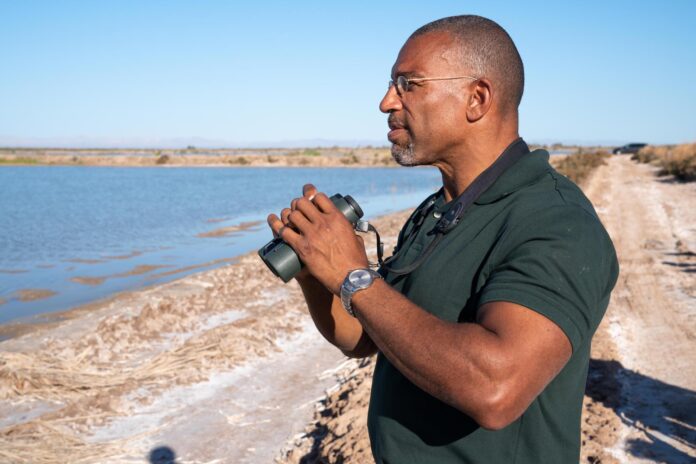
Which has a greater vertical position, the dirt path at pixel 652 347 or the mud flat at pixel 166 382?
the dirt path at pixel 652 347

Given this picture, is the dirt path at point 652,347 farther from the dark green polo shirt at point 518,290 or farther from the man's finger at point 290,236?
the man's finger at point 290,236

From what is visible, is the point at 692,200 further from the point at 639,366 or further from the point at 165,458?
the point at 165,458

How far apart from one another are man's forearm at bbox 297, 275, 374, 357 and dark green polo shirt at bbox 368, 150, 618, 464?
37 centimetres

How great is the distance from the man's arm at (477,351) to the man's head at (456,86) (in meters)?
0.54

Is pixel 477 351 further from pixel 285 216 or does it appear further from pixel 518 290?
pixel 285 216

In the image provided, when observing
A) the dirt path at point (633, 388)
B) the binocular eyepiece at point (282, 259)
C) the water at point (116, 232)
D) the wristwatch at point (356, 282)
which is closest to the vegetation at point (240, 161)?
the water at point (116, 232)

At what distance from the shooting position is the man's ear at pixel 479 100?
5.63ft

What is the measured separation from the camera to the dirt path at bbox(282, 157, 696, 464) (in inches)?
171

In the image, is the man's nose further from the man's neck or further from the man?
the man's neck

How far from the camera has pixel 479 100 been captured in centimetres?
174

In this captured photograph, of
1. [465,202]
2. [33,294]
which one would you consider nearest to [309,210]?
[465,202]

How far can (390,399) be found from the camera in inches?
68.4

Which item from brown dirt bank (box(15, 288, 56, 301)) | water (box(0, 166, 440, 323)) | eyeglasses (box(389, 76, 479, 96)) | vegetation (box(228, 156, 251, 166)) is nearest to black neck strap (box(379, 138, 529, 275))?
eyeglasses (box(389, 76, 479, 96))

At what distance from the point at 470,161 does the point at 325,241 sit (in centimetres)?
52
